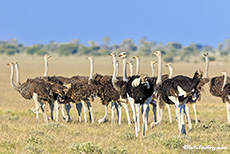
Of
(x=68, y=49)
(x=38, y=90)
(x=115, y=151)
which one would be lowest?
(x=115, y=151)

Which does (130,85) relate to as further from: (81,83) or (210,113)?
(210,113)

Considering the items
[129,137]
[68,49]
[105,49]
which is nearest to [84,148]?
[129,137]

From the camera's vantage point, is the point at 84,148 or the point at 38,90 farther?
the point at 38,90

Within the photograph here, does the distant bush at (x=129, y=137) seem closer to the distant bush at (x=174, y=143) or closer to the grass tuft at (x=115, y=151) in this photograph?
the distant bush at (x=174, y=143)

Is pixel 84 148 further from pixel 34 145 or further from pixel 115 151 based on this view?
pixel 34 145

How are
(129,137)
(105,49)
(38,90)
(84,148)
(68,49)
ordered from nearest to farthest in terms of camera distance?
1. (84,148)
2. (129,137)
3. (38,90)
4. (68,49)
5. (105,49)

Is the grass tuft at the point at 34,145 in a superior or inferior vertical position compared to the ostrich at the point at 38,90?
inferior

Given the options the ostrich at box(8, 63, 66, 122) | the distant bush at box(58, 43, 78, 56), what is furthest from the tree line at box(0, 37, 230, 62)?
the ostrich at box(8, 63, 66, 122)

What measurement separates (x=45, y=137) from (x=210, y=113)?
11038 mm

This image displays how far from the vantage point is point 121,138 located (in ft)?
39.5

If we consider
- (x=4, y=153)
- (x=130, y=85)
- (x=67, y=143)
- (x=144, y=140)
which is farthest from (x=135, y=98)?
(x=4, y=153)

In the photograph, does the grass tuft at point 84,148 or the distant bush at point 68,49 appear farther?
the distant bush at point 68,49

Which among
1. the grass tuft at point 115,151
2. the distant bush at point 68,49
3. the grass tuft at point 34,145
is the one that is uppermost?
the distant bush at point 68,49

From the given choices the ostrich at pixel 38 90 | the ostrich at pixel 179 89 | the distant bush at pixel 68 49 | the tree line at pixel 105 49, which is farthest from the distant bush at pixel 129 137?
the distant bush at pixel 68 49
